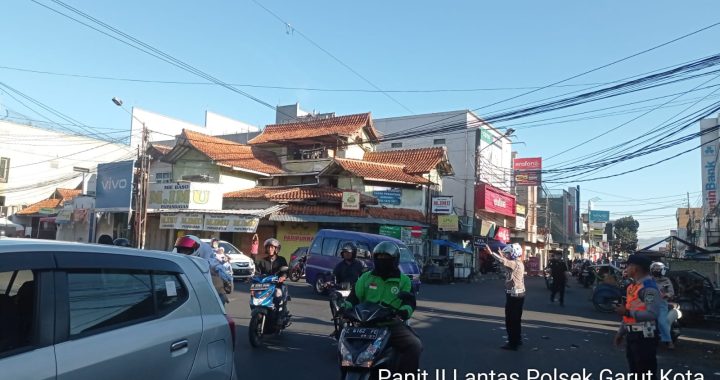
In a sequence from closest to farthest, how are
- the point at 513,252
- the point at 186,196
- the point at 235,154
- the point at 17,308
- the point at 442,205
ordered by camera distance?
the point at 17,308 → the point at 513,252 → the point at 186,196 → the point at 442,205 → the point at 235,154

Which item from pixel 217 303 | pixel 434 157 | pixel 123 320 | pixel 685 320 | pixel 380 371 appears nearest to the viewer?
pixel 123 320

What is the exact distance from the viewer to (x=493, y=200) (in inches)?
1453

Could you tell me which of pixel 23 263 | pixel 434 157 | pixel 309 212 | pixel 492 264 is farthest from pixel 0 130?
pixel 23 263

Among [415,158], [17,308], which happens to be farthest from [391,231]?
[17,308]

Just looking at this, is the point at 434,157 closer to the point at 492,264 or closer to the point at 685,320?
the point at 492,264

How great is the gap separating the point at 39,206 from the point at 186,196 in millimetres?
16213

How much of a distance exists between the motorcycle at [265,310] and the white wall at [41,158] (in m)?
32.4

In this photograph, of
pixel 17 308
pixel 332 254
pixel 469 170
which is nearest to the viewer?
pixel 17 308

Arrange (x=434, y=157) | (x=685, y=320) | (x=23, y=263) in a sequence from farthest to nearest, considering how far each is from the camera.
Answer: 1. (x=434, y=157)
2. (x=685, y=320)
3. (x=23, y=263)

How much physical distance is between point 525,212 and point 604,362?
39156mm

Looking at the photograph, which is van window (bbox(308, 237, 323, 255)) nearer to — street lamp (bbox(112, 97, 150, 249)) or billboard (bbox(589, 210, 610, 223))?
street lamp (bbox(112, 97, 150, 249))

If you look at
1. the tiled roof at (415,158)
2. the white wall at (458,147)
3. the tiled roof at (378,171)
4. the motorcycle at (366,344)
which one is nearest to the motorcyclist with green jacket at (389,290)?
the motorcycle at (366,344)

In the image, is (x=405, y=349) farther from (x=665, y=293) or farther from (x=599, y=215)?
(x=599, y=215)

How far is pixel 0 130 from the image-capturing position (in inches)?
1448
